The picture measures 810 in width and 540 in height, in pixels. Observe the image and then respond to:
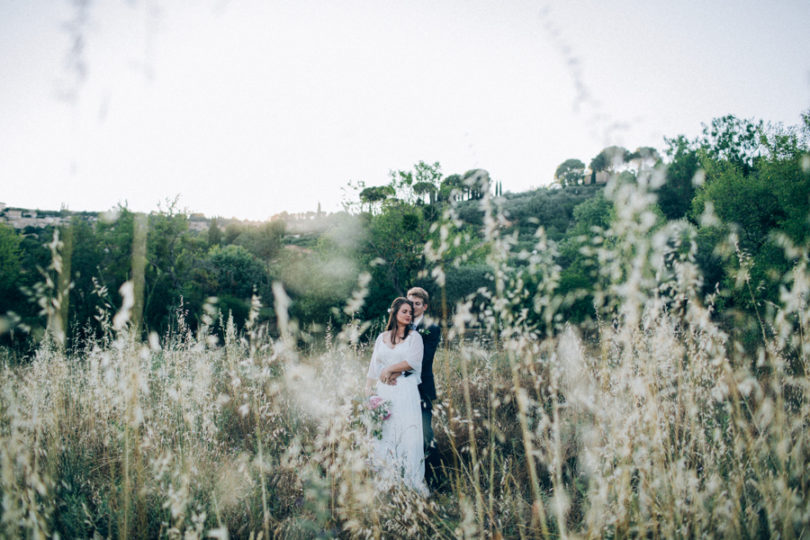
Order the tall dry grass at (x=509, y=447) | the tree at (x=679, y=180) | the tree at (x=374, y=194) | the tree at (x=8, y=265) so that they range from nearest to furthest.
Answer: the tall dry grass at (x=509, y=447)
the tree at (x=8, y=265)
the tree at (x=374, y=194)
the tree at (x=679, y=180)

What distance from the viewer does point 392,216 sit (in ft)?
39.5

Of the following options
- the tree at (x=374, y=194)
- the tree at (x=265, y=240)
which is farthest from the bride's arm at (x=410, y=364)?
the tree at (x=265, y=240)

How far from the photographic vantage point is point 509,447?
398 cm

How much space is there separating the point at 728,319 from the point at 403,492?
12.6 metres

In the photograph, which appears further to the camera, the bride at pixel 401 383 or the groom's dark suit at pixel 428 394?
the groom's dark suit at pixel 428 394

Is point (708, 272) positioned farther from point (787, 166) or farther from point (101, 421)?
point (101, 421)

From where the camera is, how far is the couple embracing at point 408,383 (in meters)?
3.57

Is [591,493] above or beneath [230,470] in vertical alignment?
above

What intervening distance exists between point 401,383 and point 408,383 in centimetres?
7

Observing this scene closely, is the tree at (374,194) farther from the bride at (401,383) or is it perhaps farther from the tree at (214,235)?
the tree at (214,235)

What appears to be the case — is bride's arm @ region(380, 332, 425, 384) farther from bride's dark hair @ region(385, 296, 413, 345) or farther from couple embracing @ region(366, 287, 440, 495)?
bride's dark hair @ region(385, 296, 413, 345)

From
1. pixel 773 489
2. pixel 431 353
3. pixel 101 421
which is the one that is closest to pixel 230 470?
pixel 101 421

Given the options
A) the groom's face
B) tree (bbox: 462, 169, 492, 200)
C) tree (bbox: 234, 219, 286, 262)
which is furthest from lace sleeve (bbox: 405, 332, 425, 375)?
tree (bbox: 234, 219, 286, 262)

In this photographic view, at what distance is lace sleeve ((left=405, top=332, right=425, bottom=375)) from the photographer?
3.79m
